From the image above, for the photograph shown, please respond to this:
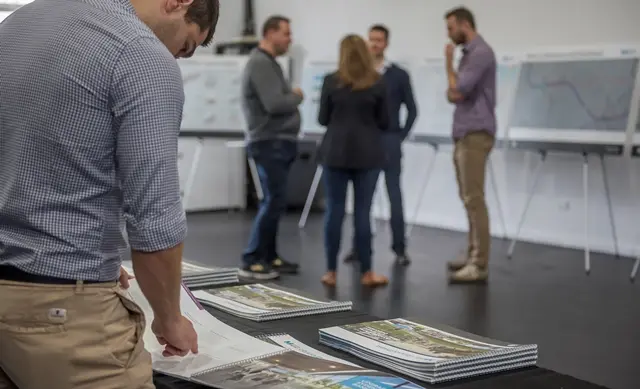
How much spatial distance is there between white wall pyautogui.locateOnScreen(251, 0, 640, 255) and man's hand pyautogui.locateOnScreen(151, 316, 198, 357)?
5.07 m

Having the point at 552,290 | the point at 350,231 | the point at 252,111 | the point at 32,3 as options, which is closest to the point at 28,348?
the point at 32,3

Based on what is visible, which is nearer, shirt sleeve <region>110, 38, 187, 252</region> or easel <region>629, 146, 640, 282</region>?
shirt sleeve <region>110, 38, 187, 252</region>

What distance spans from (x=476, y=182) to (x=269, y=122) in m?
1.28

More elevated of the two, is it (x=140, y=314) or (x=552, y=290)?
(x=140, y=314)

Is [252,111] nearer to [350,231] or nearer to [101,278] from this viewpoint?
[350,231]

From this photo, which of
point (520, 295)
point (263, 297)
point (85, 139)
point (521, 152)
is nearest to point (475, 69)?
point (520, 295)

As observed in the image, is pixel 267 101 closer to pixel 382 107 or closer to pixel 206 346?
pixel 382 107

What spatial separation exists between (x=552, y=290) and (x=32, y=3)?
12.9 ft

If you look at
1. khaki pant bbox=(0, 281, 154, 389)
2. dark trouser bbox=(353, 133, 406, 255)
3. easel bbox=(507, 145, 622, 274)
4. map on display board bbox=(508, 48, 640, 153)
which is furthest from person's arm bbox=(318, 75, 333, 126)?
khaki pant bbox=(0, 281, 154, 389)

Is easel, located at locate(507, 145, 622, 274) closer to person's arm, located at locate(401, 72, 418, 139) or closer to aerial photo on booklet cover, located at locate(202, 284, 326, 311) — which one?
person's arm, located at locate(401, 72, 418, 139)

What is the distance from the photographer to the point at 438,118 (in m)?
6.90

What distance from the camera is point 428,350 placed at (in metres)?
1.54

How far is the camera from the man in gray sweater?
468cm

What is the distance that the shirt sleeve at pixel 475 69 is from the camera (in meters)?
4.78
